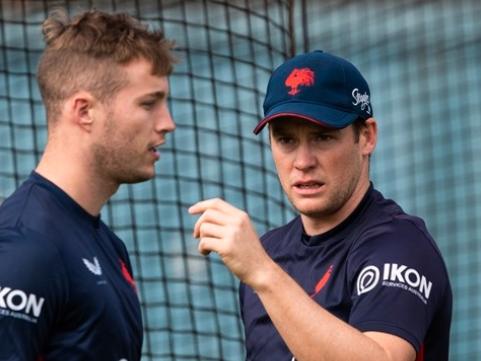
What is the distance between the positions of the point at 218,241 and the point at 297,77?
69cm

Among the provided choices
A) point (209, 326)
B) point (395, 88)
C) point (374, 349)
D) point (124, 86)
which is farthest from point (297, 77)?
point (395, 88)

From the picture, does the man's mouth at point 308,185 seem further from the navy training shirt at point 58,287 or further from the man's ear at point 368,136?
the navy training shirt at point 58,287

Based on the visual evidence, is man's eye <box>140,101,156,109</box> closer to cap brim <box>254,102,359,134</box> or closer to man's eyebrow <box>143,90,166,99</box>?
man's eyebrow <box>143,90,166,99</box>

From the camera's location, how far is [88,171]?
3.78 metres

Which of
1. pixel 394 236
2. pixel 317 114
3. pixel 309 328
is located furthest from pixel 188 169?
pixel 309 328

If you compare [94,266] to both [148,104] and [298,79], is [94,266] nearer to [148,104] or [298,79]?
[148,104]

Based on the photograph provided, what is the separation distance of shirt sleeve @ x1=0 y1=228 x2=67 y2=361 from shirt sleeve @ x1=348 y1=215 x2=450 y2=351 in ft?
2.48

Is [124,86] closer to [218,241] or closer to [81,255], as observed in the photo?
[81,255]

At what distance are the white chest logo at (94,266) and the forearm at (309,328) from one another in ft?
2.21

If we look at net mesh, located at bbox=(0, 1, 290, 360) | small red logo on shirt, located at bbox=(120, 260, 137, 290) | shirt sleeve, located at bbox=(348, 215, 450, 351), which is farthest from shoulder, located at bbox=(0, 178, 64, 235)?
net mesh, located at bbox=(0, 1, 290, 360)

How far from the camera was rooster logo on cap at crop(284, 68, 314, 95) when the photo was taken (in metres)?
3.54

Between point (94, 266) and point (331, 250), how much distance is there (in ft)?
2.14

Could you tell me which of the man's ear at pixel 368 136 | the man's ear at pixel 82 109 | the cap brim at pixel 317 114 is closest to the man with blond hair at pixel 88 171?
the man's ear at pixel 82 109

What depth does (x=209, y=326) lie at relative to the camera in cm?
832
